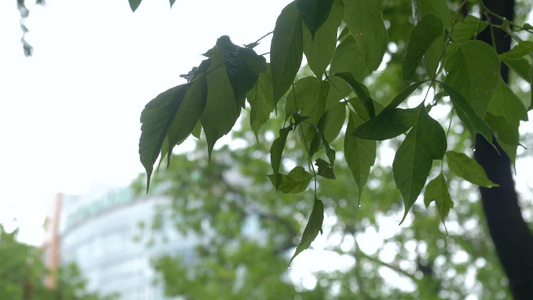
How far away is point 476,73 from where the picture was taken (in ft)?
1.80

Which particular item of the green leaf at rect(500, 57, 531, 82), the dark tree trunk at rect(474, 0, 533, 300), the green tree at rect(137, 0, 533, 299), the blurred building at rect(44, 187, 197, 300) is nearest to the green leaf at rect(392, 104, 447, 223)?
the green tree at rect(137, 0, 533, 299)

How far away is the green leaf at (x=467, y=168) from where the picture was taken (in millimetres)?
671

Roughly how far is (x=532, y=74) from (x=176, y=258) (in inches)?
344

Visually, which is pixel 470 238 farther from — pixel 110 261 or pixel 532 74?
pixel 110 261

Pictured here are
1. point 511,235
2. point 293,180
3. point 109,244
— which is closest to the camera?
point 293,180

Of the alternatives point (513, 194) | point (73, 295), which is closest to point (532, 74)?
point (513, 194)

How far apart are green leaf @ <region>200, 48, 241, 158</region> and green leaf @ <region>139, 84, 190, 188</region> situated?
0.03 metres

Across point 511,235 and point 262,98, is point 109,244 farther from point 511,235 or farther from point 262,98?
point 262,98

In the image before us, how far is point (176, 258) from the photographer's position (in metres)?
9.04

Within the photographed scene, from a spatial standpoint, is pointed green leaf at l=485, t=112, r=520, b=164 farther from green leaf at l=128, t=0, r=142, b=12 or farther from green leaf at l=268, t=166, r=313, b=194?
green leaf at l=128, t=0, r=142, b=12

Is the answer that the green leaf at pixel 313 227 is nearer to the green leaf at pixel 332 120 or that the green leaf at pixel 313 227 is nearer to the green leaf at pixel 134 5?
the green leaf at pixel 332 120

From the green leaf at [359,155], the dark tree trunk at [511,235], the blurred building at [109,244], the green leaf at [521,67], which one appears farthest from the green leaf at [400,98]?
the blurred building at [109,244]

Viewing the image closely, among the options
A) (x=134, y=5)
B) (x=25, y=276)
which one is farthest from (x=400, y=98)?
(x=25, y=276)

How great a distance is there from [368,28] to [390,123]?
0.11m
